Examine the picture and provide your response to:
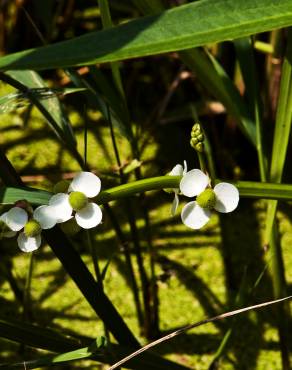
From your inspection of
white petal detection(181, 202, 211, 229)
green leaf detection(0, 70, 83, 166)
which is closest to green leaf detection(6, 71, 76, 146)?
green leaf detection(0, 70, 83, 166)

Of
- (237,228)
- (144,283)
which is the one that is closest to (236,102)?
(144,283)

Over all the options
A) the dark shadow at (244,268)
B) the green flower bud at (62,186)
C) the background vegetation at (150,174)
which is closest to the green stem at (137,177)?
the background vegetation at (150,174)

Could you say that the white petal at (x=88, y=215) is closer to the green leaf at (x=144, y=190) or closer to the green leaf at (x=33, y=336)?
the green leaf at (x=144, y=190)

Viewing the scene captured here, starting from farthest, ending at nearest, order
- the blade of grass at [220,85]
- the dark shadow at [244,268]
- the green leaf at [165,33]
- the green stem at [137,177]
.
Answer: the dark shadow at [244,268] → the blade of grass at [220,85] → the green stem at [137,177] → the green leaf at [165,33]

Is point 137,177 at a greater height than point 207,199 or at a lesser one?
greater

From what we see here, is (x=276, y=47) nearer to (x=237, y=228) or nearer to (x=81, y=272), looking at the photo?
(x=237, y=228)

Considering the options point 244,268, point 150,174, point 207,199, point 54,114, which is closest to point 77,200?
point 207,199

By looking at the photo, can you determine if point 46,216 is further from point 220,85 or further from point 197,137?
point 220,85
